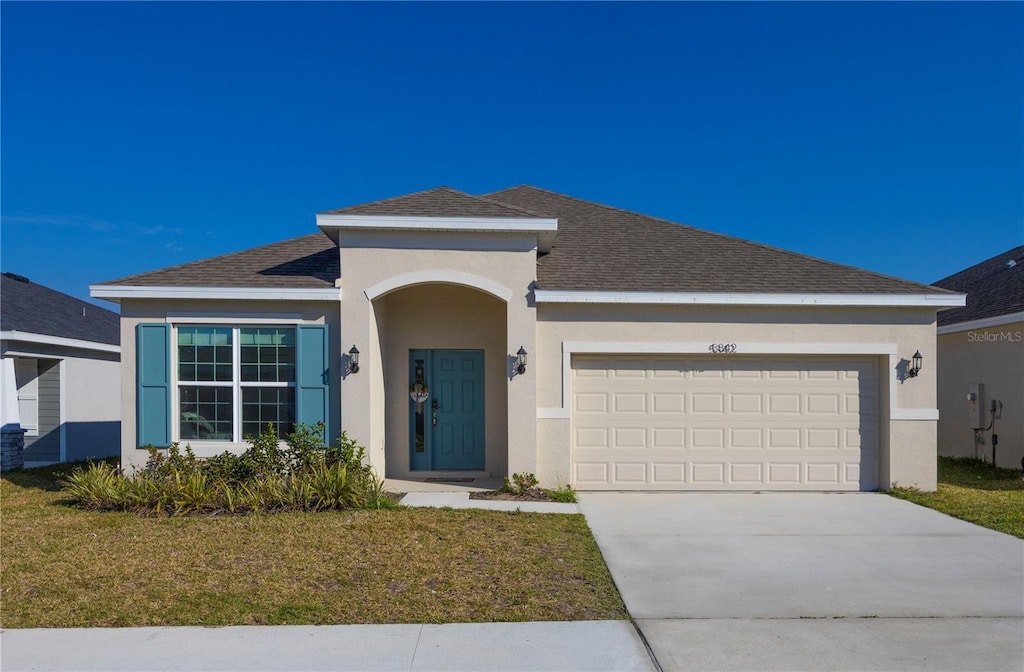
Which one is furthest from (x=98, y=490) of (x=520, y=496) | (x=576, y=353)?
(x=576, y=353)

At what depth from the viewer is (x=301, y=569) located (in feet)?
18.5

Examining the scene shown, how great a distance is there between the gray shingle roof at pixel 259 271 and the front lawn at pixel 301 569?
3.38 metres

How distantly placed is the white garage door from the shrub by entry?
3.36 m

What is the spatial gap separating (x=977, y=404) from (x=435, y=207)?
35.5ft

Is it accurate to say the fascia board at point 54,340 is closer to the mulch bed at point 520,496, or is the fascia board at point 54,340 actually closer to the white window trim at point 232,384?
the white window trim at point 232,384

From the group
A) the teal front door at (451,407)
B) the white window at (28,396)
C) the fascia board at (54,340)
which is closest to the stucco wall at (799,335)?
the teal front door at (451,407)

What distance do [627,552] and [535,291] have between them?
4116mm

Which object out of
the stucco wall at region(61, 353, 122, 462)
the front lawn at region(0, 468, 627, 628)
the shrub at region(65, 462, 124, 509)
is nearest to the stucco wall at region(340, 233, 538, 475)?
the front lawn at region(0, 468, 627, 628)

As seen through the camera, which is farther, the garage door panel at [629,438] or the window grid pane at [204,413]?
the garage door panel at [629,438]

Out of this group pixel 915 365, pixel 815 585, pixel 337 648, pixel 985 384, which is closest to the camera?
pixel 337 648

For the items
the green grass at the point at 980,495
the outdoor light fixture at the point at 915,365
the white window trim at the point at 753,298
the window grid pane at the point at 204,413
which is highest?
the white window trim at the point at 753,298

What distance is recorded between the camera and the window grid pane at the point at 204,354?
9.20 m

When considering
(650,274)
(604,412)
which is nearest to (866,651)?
(604,412)

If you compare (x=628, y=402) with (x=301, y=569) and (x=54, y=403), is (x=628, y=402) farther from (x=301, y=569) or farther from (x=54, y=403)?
(x=54, y=403)
